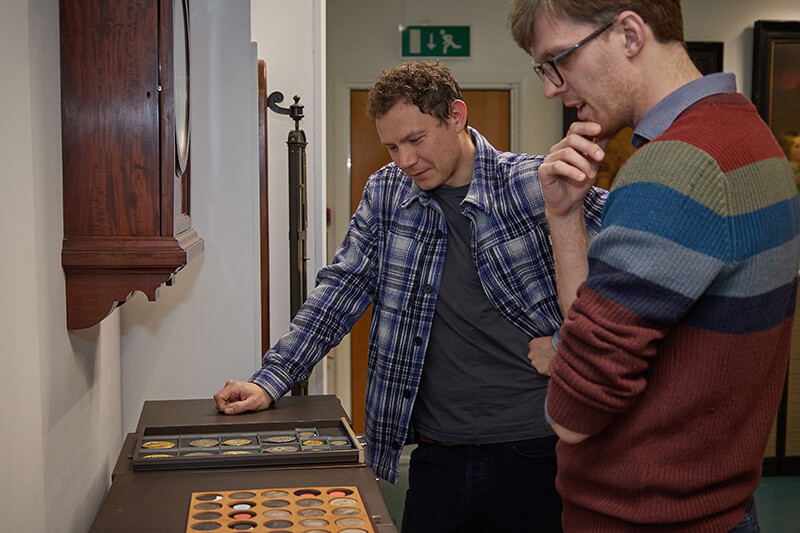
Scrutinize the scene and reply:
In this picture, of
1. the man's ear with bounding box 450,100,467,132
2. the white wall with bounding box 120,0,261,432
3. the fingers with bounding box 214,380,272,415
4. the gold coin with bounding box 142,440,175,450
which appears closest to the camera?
the gold coin with bounding box 142,440,175,450

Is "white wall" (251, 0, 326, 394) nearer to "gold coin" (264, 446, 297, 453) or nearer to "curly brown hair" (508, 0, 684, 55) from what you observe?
"gold coin" (264, 446, 297, 453)

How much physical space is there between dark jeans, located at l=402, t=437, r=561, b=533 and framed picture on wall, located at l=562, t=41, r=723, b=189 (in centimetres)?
287

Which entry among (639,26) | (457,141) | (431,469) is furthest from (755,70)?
(639,26)

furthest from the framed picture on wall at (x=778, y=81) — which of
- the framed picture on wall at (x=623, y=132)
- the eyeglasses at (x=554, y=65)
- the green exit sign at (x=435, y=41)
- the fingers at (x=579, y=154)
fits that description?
the eyeglasses at (x=554, y=65)

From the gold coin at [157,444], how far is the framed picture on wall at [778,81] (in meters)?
4.34

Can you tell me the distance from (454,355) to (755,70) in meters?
3.71

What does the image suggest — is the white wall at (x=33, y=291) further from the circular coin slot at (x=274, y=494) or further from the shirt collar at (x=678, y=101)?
Answer: the shirt collar at (x=678, y=101)

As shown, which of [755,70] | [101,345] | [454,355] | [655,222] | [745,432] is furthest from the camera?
[755,70]

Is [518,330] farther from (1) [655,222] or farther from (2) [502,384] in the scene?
(1) [655,222]

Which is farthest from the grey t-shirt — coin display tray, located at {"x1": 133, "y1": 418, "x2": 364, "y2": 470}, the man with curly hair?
coin display tray, located at {"x1": 133, "y1": 418, "x2": 364, "y2": 470}

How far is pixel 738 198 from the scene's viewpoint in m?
0.97

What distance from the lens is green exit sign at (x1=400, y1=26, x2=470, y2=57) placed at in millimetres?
4922

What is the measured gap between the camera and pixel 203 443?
1.52 metres

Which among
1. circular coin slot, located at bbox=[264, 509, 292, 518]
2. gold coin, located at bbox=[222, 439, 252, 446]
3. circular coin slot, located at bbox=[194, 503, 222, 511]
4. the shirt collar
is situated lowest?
gold coin, located at bbox=[222, 439, 252, 446]
